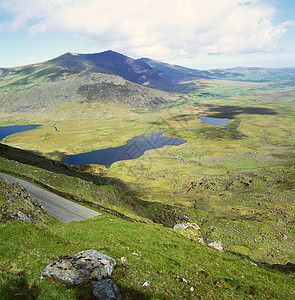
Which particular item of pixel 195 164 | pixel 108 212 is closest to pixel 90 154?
pixel 195 164

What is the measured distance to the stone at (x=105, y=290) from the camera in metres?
12.7

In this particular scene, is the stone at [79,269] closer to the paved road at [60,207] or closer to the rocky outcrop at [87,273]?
the rocky outcrop at [87,273]

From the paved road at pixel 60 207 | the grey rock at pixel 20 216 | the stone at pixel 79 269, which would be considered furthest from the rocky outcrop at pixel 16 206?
the stone at pixel 79 269

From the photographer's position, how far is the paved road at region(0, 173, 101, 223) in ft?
121

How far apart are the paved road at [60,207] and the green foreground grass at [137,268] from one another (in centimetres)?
901

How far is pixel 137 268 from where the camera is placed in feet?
61.6

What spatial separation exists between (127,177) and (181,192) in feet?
136

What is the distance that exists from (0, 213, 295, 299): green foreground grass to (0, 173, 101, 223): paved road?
29.6 ft

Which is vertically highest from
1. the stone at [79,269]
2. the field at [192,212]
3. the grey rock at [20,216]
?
the stone at [79,269]

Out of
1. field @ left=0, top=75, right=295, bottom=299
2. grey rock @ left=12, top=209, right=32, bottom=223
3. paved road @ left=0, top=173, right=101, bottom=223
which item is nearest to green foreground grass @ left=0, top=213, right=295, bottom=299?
field @ left=0, top=75, right=295, bottom=299

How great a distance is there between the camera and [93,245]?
22.5 meters

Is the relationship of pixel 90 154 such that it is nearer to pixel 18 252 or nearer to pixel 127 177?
pixel 127 177

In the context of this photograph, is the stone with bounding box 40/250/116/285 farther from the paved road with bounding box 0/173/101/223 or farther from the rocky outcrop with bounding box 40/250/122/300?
the paved road with bounding box 0/173/101/223

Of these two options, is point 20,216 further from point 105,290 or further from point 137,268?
point 105,290
